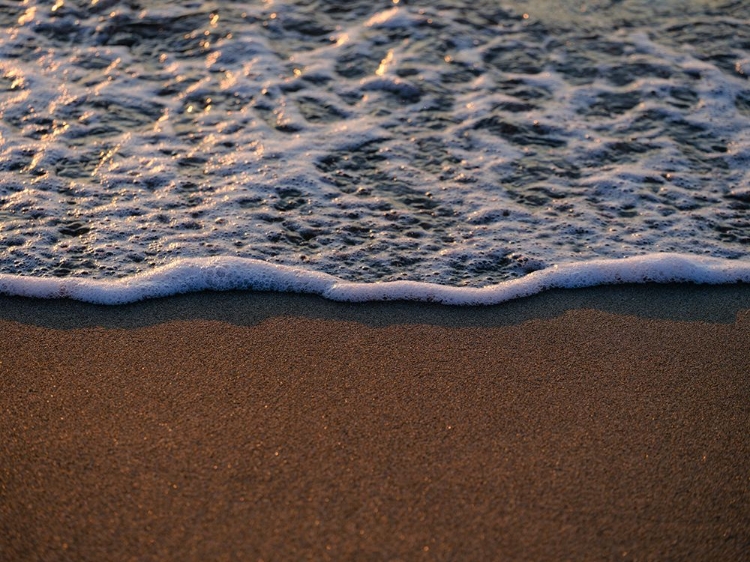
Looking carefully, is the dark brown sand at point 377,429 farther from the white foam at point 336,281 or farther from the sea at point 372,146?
the sea at point 372,146

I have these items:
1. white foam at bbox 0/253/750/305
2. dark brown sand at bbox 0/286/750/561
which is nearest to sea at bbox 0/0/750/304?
white foam at bbox 0/253/750/305

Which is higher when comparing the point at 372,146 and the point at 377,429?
the point at 377,429

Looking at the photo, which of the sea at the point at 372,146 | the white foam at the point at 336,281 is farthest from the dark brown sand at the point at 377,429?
the sea at the point at 372,146

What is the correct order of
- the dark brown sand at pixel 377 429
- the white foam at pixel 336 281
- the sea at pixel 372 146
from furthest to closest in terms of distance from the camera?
1. the sea at pixel 372 146
2. the white foam at pixel 336 281
3. the dark brown sand at pixel 377 429

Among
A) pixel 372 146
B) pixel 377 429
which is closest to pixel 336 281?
pixel 377 429

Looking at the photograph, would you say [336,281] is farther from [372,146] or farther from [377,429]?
[372,146]
